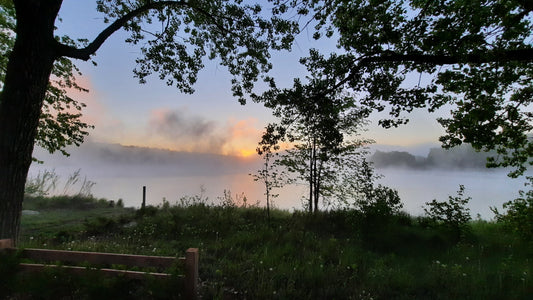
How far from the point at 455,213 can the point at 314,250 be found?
4.43m

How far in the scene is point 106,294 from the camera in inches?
123

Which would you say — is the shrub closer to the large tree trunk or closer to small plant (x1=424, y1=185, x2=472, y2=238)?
small plant (x1=424, y1=185, x2=472, y2=238)

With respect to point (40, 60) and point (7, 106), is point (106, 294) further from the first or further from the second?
point (40, 60)

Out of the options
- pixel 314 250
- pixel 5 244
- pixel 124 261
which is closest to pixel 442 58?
pixel 314 250

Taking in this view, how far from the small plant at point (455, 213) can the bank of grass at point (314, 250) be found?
22 cm

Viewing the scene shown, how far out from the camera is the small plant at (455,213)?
7254mm

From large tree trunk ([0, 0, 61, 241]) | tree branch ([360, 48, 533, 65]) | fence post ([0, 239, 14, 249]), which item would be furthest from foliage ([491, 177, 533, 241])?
large tree trunk ([0, 0, 61, 241])

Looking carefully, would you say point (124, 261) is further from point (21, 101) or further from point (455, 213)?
point (455, 213)

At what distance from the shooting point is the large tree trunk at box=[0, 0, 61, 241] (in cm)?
454

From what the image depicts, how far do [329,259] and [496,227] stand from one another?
6.97 meters

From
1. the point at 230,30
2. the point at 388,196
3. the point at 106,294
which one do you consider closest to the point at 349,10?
the point at 230,30

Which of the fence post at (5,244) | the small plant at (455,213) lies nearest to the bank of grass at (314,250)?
the small plant at (455,213)

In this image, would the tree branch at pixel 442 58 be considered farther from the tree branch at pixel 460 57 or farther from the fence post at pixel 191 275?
the fence post at pixel 191 275

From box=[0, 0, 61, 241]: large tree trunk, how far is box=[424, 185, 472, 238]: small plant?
386 inches
